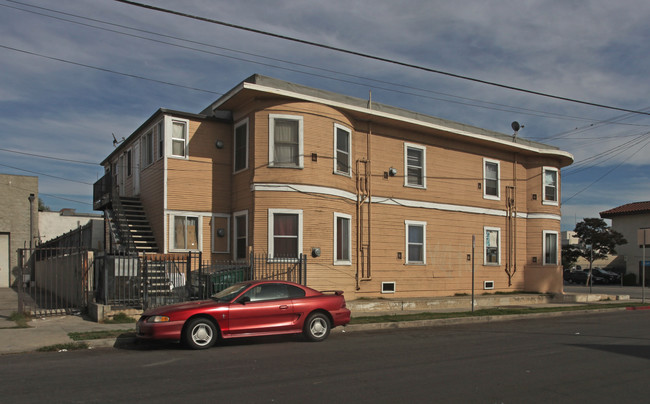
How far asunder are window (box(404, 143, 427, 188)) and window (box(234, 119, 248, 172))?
637 centimetres

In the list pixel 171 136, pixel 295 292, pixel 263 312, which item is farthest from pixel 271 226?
pixel 263 312

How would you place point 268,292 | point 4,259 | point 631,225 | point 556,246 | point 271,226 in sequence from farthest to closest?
1. point 631,225
2. point 4,259
3. point 556,246
4. point 271,226
5. point 268,292

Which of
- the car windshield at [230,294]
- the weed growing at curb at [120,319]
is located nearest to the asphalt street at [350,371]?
the car windshield at [230,294]

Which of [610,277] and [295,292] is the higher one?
[295,292]

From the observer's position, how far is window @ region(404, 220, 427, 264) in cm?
2173

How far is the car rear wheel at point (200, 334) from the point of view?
35.5 ft

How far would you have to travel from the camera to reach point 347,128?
19.8 m

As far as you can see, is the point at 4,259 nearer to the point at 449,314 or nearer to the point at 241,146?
the point at 241,146

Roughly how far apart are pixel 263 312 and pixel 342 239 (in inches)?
313

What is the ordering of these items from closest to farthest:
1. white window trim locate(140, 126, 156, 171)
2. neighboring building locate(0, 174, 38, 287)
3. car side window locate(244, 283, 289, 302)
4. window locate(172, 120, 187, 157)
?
car side window locate(244, 283, 289, 302) → window locate(172, 120, 187, 157) → white window trim locate(140, 126, 156, 171) → neighboring building locate(0, 174, 38, 287)

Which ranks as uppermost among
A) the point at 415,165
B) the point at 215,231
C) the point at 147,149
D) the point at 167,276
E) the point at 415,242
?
the point at 147,149

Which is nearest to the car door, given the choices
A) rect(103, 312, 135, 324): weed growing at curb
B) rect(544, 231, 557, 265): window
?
rect(103, 312, 135, 324): weed growing at curb

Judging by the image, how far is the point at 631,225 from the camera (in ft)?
172

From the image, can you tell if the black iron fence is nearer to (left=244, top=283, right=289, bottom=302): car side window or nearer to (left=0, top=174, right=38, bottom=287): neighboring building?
(left=244, top=283, right=289, bottom=302): car side window
